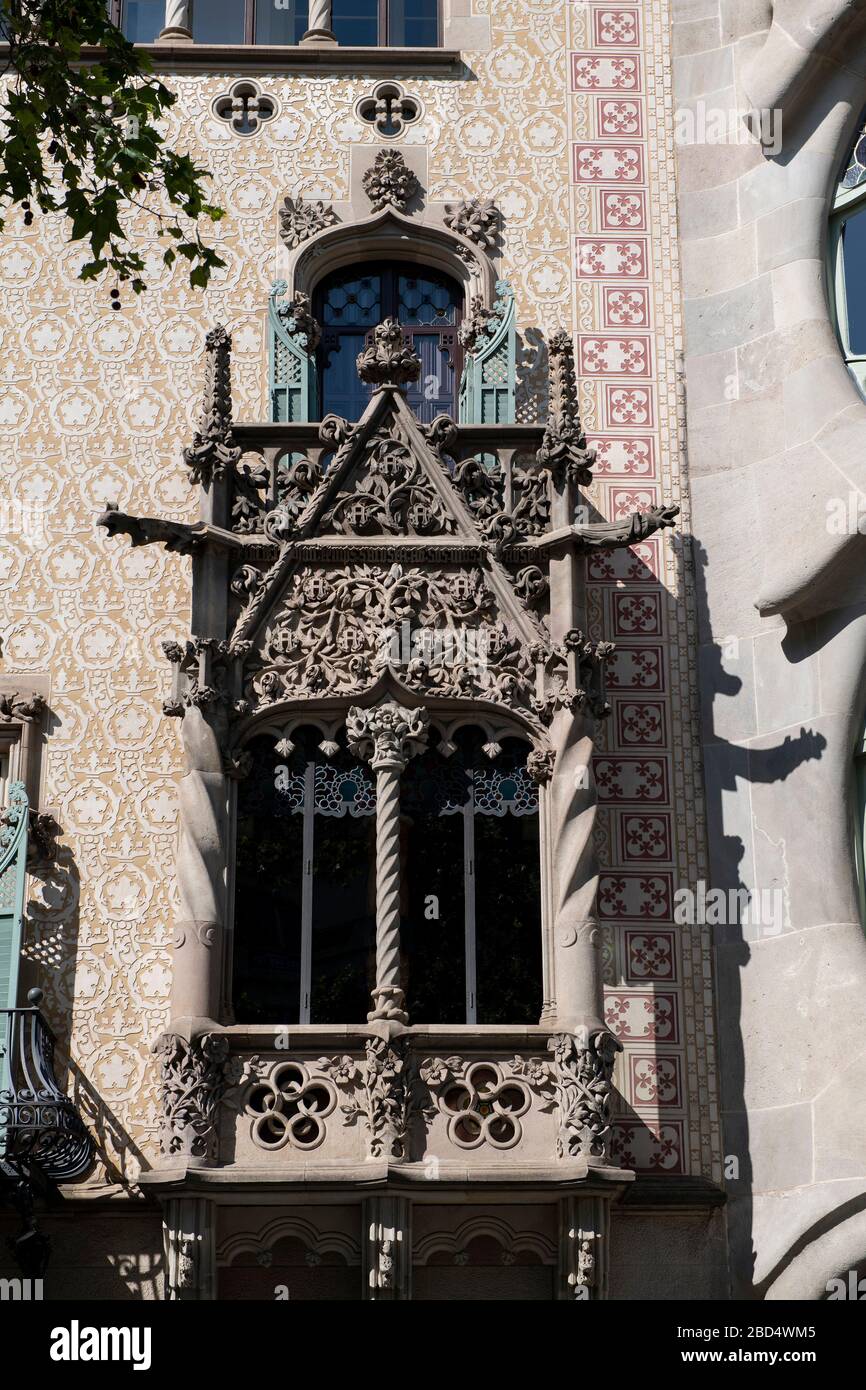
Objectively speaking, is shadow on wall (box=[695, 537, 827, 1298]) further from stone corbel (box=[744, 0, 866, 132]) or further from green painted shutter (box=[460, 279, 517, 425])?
stone corbel (box=[744, 0, 866, 132])

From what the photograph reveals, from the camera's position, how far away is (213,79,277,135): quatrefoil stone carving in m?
16.8

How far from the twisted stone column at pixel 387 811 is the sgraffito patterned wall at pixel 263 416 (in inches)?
56.2

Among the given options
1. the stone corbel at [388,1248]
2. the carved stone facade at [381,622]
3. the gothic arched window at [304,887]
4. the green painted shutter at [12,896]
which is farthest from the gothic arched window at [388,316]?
the stone corbel at [388,1248]

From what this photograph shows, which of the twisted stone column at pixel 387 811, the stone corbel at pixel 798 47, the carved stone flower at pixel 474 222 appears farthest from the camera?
the carved stone flower at pixel 474 222

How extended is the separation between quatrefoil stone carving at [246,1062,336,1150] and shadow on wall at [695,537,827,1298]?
2544mm

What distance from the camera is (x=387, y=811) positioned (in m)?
13.9

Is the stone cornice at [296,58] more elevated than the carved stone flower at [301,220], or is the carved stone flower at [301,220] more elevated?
the stone cornice at [296,58]

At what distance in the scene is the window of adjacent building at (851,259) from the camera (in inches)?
609

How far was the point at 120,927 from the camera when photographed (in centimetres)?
1455

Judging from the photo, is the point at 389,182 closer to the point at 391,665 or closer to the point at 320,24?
the point at 320,24

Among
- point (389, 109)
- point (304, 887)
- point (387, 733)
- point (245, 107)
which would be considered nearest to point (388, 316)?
point (389, 109)

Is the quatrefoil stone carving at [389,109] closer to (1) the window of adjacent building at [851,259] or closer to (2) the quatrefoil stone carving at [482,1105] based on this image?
(1) the window of adjacent building at [851,259]

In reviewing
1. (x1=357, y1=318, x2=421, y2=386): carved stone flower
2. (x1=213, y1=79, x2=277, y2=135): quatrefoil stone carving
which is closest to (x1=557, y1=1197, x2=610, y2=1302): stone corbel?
(x1=357, y1=318, x2=421, y2=386): carved stone flower
